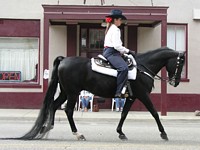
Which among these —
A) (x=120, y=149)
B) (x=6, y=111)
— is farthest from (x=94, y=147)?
(x=6, y=111)

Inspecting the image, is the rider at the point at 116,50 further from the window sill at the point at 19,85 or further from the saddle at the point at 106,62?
the window sill at the point at 19,85

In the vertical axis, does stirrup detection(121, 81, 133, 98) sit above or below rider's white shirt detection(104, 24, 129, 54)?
below

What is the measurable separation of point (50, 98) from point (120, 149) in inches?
90.4

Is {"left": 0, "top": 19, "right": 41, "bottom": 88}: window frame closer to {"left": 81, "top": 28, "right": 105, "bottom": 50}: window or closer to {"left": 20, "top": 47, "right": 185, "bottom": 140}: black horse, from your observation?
{"left": 81, "top": 28, "right": 105, "bottom": 50}: window

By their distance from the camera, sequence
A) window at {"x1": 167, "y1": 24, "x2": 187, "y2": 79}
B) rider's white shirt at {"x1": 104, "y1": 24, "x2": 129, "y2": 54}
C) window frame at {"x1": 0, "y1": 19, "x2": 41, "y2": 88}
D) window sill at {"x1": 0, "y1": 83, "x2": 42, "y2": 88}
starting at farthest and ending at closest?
window at {"x1": 167, "y1": 24, "x2": 187, "y2": 79}, window frame at {"x1": 0, "y1": 19, "x2": 41, "y2": 88}, window sill at {"x1": 0, "y1": 83, "x2": 42, "y2": 88}, rider's white shirt at {"x1": 104, "y1": 24, "x2": 129, "y2": 54}

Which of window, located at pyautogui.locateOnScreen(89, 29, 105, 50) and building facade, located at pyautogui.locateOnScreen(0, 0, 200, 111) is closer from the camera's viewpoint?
building facade, located at pyautogui.locateOnScreen(0, 0, 200, 111)

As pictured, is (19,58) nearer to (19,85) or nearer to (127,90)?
(19,85)

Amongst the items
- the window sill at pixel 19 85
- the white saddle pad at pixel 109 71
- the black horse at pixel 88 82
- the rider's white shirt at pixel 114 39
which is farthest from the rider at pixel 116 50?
the window sill at pixel 19 85

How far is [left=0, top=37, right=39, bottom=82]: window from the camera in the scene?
66.5ft

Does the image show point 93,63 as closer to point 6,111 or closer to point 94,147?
point 94,147

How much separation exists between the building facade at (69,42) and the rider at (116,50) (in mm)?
9966

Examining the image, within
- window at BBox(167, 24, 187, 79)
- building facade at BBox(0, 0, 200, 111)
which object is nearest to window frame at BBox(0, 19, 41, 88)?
building facade at BBox(0, 0, 200, 111)

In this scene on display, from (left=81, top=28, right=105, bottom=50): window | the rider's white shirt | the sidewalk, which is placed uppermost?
(left=81, top=28, right=105, bottom=50): window

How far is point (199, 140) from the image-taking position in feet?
33.0
